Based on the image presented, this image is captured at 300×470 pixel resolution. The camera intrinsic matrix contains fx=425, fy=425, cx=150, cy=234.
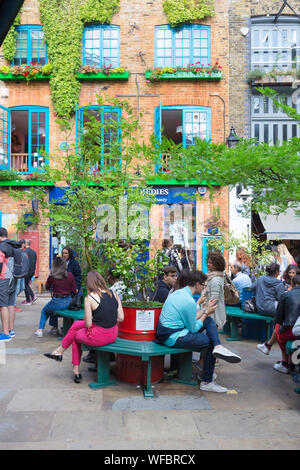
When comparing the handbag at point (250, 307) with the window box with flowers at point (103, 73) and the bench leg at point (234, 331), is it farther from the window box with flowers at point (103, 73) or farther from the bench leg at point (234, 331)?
the window box with flowers at point (103, 73)

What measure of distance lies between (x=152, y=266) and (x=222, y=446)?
260cm

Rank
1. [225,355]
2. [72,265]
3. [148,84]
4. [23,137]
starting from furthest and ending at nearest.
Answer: [23,137], [148,84], [72,265], [225,355]

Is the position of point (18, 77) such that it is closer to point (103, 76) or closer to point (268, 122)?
point (103, 76)

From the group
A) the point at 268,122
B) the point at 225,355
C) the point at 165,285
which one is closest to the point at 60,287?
A: the point at 165,285

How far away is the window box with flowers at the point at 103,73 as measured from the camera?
601 inches

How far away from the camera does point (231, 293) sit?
8.05 meters

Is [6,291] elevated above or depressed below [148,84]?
below

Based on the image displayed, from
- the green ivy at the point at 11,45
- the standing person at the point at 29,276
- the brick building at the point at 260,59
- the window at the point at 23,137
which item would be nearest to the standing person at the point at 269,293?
the standing person at the point at 29,276

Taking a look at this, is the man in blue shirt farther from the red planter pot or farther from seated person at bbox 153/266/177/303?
seated person at bbox 153/266/177/303

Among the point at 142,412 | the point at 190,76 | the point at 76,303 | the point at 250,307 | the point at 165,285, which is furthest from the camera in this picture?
the point at 190,76

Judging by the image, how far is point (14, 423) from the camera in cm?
419

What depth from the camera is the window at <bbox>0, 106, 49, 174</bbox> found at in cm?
1551

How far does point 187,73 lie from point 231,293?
10035 mm

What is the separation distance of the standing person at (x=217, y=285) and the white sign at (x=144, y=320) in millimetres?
1091
